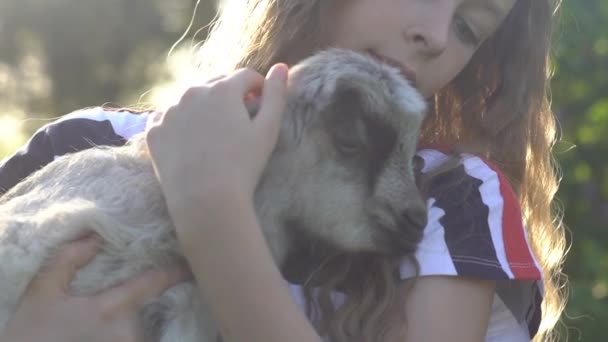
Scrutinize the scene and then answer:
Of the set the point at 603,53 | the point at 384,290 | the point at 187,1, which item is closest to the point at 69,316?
the point at 384,290

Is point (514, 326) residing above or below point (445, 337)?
below

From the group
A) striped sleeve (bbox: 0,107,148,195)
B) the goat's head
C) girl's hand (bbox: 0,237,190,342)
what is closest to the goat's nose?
the goat's head

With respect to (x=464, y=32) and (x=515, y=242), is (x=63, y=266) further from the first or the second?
(x=464, y=32)

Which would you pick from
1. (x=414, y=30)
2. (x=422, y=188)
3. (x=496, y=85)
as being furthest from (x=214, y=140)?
(x=496, y=85)

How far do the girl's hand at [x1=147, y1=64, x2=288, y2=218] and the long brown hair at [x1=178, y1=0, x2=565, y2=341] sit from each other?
52 cm

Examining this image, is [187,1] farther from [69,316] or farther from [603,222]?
[69,316]

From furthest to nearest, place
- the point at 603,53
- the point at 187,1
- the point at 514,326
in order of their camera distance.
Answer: the point at 187,1
the point at 603,53
the point at 514,326

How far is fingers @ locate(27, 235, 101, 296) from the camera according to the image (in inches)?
95.3

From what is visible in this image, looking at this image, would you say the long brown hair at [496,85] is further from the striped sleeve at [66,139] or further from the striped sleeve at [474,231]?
the striped sleeve at [474,231]

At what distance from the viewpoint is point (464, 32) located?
10.1ft

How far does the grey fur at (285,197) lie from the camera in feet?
8.02

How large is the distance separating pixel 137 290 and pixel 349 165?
65 centimetres

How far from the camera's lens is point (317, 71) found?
2.65 metres

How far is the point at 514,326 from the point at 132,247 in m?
1.15
